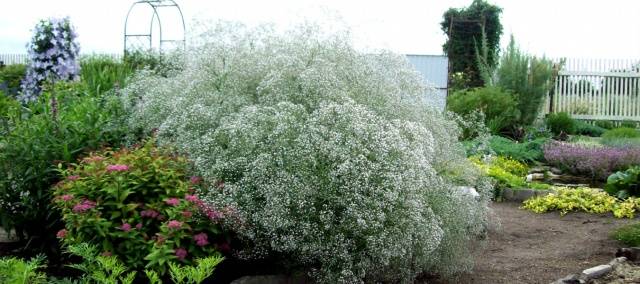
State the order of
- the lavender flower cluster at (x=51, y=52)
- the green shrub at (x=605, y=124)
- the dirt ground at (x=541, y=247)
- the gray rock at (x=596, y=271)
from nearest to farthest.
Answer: the gray rock at (x=596, y=271) → the dirt ground at (x=541, y=247) → the lavender flower cluster at (x=51, y=52) → the green shrub at (x=605, y=124)

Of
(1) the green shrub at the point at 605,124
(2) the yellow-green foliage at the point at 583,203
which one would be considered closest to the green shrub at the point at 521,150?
(2) the yellow-green foliage at the point at 583,203

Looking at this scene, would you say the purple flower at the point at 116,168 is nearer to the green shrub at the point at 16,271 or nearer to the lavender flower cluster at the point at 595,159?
the green shrub at the point at 16,271

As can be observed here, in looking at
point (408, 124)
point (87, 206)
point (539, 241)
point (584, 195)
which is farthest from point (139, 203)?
point (584, 195)

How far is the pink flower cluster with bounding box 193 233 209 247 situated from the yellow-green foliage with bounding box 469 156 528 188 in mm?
4272

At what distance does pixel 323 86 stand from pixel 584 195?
4.28 meters

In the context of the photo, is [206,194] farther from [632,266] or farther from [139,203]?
[632,266]

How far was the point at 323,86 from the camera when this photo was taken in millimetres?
4570

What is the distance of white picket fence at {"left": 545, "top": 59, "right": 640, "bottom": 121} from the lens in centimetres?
1891

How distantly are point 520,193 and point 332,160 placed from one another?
4.89m

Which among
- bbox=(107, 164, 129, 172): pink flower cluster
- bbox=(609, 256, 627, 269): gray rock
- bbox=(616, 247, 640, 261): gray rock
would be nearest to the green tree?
bbox=(616, 247, 640, 261): gray rock

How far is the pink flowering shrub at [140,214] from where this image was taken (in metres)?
3.98

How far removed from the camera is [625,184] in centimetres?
784

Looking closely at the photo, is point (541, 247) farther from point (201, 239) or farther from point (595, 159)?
point (595, 159)

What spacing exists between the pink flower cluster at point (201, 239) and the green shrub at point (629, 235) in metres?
3.75
